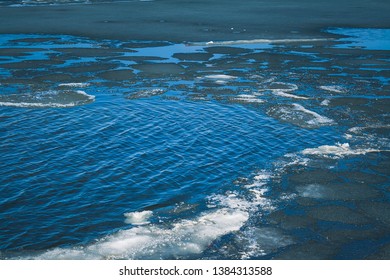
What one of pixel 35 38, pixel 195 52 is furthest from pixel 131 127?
pixel 35 38

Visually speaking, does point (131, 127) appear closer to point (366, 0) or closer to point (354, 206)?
point (354, 206)

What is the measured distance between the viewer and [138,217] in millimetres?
14023

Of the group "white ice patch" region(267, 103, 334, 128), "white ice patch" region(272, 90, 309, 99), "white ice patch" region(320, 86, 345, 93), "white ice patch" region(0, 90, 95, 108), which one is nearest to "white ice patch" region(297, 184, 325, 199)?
"white ice patch" region(267, 103, 334, 128)

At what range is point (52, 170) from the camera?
55.6 feet

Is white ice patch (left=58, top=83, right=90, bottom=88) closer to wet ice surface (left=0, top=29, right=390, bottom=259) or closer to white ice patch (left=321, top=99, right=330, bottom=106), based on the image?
wet ice surface (left=0, top=29, right=390, bottom=259)

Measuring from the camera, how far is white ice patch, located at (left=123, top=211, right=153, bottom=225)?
542 inches

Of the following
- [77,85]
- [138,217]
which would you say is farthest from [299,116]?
[77,85]

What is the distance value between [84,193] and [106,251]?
364 centimetres

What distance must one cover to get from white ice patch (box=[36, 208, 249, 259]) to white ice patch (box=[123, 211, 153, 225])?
357 millimetres

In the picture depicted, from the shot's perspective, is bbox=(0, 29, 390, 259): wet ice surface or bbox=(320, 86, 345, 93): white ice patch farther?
bbox=(320, 86, 345, 93): white ice patch

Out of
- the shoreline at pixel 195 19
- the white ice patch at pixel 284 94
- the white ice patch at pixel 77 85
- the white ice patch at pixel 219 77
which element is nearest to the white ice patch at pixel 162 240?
the white ice patch at pixel 284 94

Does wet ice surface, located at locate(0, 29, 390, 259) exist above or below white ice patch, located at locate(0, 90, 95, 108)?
below

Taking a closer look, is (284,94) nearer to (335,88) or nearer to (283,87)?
(283,87)

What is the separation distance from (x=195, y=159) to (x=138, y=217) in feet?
15.4
